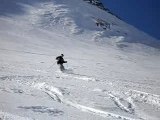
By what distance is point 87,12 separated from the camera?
71875 millimetres

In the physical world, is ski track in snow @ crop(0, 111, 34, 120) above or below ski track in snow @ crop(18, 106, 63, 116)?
above

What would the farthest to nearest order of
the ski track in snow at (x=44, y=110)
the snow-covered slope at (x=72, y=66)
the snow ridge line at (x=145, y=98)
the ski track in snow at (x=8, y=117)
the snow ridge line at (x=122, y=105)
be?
the snow ridge line at (x=145, y=98)
the snow ridge line at (x=122, y=105)
the snow-covered slope at (x=72, y=66)
the ski track in snow at (x=44, y=110)
the ski track in snow at (x=8, y=117)

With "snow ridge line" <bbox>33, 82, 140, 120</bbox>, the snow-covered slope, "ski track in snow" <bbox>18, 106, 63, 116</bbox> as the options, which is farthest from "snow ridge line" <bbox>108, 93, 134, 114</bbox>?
"ski track in snow" <bbox>18, 106, 63, 116</bbox>

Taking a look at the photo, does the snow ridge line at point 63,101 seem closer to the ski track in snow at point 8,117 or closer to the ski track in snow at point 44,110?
the ski track in snow at point 44,110

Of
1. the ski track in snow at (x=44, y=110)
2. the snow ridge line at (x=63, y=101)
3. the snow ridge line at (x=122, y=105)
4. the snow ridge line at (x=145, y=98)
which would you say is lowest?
the snow ridge line at (x=145, y=98)

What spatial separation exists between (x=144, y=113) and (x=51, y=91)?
3654 millimetres

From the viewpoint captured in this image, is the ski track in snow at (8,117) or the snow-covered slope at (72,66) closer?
the ski track in snow at (8,117)

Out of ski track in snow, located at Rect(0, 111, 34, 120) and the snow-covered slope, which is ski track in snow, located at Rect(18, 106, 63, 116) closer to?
the snow-covered slope

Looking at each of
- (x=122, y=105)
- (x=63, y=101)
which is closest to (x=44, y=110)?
(x=63, y=101)

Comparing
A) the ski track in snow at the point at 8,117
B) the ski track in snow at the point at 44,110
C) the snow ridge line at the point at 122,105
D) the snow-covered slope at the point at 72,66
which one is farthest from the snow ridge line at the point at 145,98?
the ski track in snow at the point at 8,117

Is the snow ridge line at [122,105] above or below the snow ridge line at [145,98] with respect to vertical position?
above

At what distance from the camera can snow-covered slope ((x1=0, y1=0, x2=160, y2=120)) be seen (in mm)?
8055

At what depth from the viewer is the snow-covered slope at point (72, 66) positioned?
26.4 feet

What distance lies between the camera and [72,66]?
2255 centimetres
